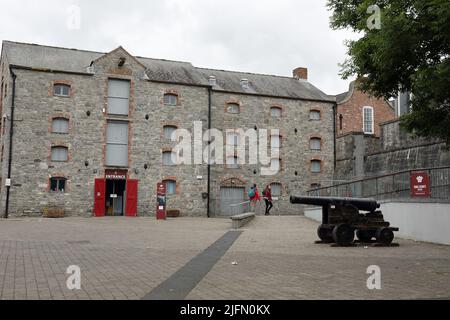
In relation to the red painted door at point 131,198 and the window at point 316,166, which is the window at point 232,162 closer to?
the window at point 316,166

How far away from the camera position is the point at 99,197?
3020cm

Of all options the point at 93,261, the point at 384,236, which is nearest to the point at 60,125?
the point at 93,261

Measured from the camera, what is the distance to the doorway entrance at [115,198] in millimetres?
31344

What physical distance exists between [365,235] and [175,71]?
77.3ft

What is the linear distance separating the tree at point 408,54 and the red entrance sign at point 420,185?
5.70 m

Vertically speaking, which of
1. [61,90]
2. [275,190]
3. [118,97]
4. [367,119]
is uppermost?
[367,119]

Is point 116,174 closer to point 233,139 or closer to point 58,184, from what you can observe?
point 58,184

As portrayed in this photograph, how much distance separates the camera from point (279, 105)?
119ft

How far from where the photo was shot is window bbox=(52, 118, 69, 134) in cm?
2994

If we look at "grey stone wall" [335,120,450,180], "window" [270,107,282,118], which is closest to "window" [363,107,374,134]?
"grey stone wall" [335,120,450,180]

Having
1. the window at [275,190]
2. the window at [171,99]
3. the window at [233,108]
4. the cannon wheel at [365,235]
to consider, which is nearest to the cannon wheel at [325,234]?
the cannon wheel at [365,235]

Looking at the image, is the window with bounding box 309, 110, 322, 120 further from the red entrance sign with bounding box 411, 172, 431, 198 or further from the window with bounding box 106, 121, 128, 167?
the red entrance sign with bounding box 411, 172, 431, 198

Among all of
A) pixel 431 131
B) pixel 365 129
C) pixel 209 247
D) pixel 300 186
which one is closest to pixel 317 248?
pixel 209 247

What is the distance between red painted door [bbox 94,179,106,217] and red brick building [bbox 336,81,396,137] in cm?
1964
